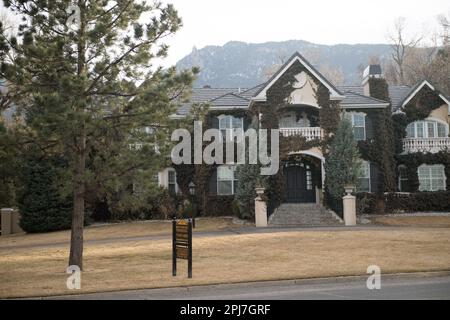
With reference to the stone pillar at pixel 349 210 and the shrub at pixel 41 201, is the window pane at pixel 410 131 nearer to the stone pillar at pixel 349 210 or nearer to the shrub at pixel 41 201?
the stone pillar at pixel 349 210

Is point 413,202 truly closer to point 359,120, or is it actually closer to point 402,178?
point 402,178

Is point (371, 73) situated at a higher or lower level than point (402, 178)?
higher

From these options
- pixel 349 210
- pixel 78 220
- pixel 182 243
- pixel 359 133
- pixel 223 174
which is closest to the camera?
pixel 182 243

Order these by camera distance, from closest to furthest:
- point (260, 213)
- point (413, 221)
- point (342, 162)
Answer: point (260, 213) → point (413, 221) → point (342, 162)

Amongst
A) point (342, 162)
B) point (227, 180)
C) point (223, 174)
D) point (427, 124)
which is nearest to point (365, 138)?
point (427, 124)

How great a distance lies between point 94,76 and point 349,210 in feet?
55.6

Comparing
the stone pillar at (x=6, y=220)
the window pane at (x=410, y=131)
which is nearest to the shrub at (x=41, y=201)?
the stone pillar at (x=6, y=220)

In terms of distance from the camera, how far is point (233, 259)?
15.8m

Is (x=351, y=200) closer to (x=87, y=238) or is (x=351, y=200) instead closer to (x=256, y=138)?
(x=256, y=138)

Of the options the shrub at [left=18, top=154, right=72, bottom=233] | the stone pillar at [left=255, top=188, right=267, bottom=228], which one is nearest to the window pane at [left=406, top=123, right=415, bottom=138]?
the stone pillar at [left=255, top=188, right=267, bottom=228]

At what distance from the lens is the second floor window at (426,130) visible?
114 feet

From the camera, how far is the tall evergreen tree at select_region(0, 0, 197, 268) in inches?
542

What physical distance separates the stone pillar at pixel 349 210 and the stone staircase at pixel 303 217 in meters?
0.51

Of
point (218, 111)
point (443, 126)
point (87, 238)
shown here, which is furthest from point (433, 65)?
point (87, 238)
